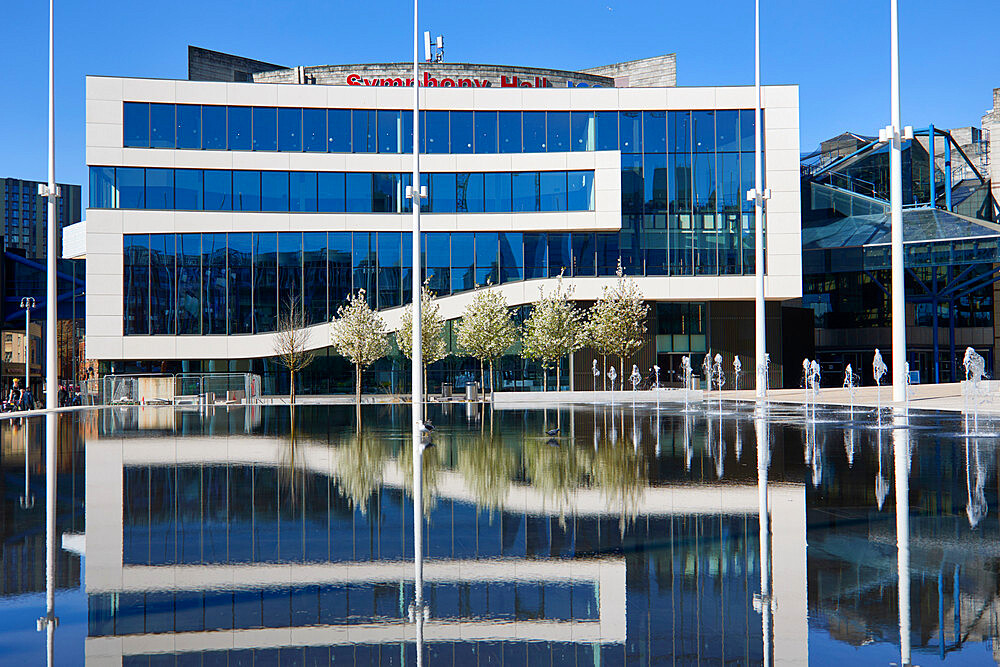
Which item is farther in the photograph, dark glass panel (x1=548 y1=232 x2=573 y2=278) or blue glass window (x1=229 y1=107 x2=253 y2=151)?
dark glass panel (x1=548 y1=232 x2=573 y2=278)

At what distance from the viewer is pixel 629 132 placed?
5375 centimetres

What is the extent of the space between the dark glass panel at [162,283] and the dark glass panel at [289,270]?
6280 mm

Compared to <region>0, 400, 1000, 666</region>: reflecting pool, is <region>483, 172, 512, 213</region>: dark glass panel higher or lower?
higher

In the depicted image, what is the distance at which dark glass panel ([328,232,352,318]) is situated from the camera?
52.8 metres

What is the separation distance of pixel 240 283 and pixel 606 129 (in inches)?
962

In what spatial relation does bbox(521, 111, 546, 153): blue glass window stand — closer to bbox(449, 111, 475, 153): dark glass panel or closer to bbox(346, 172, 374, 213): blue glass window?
bbox(449, 111, 475, 153): dark glass panel

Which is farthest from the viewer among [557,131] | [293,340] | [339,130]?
[557,131]

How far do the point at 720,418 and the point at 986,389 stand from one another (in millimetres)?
10101

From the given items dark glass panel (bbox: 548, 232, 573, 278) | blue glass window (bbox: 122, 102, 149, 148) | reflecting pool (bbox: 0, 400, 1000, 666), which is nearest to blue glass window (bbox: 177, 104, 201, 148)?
blue glass window (bbox: 122, 102, 149, 148)

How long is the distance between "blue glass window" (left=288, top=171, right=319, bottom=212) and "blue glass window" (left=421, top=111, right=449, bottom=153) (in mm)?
7295

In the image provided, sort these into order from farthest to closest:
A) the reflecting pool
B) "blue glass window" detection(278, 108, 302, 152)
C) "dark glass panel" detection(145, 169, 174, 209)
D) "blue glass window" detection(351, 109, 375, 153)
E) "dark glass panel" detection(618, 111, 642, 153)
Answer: "dark glass panel" detection(618, 111, 642, 153) → "blue glass window" detection(351, 109, 375, 153) → "blue glass window" detection(278, 108, 302, 152) → "dark glass panel" detection(145, 169, 174, 209) → the reflecting pool

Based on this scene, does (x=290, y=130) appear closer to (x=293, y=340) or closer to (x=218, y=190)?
(x=218, y=190)

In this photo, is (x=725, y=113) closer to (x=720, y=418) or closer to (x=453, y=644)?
(x=720, y=418)

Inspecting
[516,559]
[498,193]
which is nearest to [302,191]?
[498,193]
